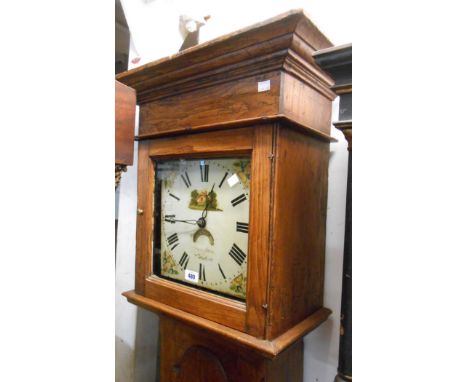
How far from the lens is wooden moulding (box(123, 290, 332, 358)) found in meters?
0.77

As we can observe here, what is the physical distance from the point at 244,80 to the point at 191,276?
2.09ft

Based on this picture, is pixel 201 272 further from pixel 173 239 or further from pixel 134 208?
pixel 134 208

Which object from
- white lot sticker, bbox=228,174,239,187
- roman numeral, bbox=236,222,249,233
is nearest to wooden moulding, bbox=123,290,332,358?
roman numeral, bbox=236,222,249,233

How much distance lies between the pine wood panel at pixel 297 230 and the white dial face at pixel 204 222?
0.11 metres

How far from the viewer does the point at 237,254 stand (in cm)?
91

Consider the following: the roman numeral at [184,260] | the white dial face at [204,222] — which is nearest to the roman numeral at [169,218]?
the white dial face at [204,222]

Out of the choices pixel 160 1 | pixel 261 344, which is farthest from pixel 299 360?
pixel 160 1

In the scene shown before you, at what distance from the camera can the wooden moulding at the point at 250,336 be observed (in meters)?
0.77

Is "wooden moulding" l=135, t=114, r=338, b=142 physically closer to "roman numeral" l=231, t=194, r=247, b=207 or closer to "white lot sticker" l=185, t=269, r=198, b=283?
"roman numeral" l=231, t=194, r=247, b=207

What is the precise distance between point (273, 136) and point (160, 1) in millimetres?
1136

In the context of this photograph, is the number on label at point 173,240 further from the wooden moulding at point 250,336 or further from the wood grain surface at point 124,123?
the wood grain surface at point 124,123

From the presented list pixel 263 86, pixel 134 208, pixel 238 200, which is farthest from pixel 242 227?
pixel 134 208

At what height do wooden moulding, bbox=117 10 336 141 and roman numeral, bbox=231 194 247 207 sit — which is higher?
wooden moulding, bbox=117 10 336 141
